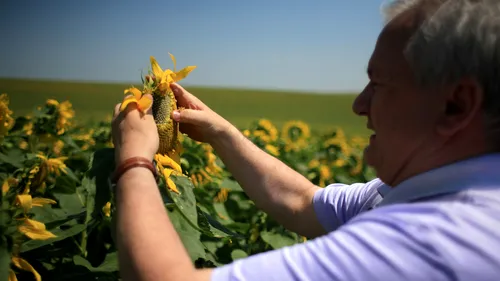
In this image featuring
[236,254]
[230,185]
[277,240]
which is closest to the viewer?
[236,254]

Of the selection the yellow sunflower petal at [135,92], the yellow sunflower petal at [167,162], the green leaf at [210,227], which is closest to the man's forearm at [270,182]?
the green leaf at [210,227]

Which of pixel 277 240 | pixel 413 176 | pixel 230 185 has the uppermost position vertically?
pixel 413 176

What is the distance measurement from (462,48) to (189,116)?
0.76m

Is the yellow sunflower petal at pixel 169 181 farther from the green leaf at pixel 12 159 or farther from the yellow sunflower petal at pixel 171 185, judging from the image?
the green leaf at pixel 12 159

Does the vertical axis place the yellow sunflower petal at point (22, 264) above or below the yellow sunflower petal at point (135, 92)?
below

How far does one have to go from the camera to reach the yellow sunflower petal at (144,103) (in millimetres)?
1306

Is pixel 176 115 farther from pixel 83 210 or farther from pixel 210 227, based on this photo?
pixel 83 210

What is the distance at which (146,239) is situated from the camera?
3.46ft

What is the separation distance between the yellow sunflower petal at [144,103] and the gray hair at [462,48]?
1.74ft

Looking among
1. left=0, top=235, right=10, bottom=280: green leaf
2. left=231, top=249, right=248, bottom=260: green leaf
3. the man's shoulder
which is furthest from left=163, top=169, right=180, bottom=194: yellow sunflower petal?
left=231, top=249, right=248, bottom=260: green leaf

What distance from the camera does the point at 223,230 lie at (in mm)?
1602

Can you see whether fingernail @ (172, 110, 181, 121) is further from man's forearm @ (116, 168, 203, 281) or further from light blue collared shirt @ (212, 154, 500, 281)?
light blue collared shirt @ (212, 154, 500, 281)

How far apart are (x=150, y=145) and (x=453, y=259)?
23.5 inches

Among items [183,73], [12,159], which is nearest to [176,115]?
[183,73]
